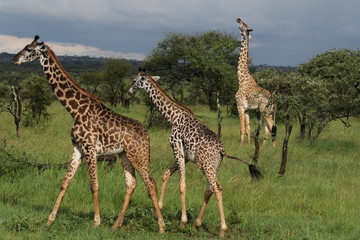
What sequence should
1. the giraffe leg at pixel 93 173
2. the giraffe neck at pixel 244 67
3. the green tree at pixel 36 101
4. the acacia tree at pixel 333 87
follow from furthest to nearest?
the green tree at pixel 36 101 → the giraffe neck at pixel 244 67 → the acacia tree at pixel 333 87 → the giraffe leg at pixel 93 173

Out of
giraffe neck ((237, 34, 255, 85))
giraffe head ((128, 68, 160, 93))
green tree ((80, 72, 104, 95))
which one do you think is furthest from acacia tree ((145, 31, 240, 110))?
giraffe head ((128, 68, 160, 93))

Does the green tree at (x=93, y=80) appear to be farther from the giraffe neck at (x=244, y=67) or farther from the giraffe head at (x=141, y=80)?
the giraffe head at (x=141, y=80)

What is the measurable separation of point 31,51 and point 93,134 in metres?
1.54

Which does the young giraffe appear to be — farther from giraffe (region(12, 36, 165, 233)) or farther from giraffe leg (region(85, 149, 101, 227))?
giraffe leg (region(85, 149, 101, 227))

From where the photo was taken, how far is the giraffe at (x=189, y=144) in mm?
7270

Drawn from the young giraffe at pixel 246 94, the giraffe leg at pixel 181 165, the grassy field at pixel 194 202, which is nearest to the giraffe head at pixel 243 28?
the young giraffe at pixel 246 94

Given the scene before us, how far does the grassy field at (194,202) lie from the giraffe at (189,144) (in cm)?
56

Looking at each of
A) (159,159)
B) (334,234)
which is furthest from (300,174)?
(334,234)

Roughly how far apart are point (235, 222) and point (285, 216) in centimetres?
112

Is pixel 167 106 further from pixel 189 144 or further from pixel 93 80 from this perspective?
pixel 93 80

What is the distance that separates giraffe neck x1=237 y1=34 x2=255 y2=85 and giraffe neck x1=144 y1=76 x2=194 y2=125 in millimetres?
8733

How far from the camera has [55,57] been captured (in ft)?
24.8

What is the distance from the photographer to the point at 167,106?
26.1 feet

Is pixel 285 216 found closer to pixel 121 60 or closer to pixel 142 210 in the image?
pixel 142 210
